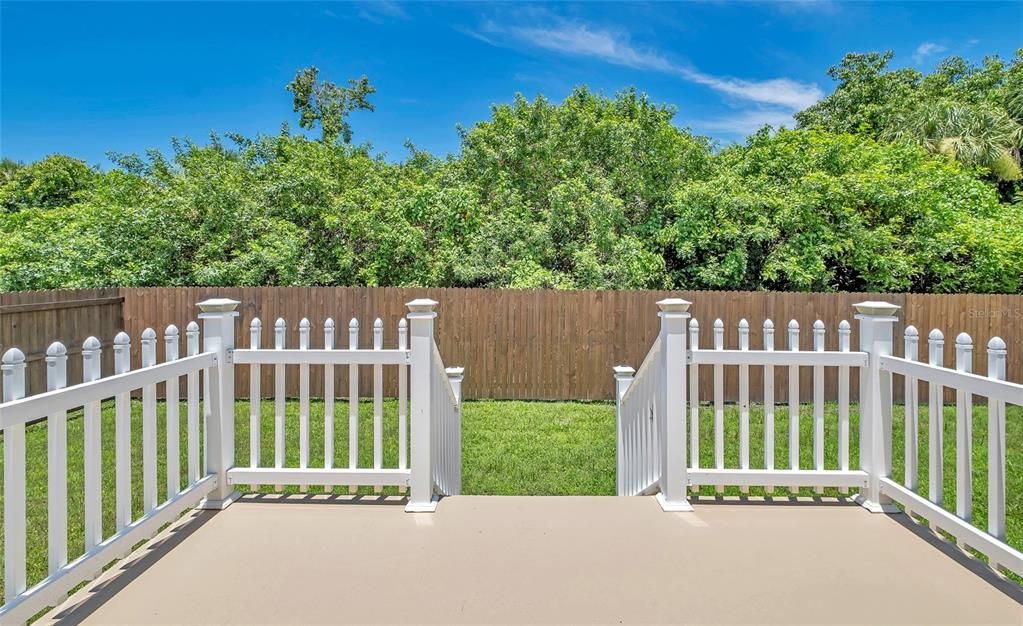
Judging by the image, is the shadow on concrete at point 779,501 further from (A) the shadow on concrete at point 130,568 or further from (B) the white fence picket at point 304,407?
(A) the shadow on concrete at point 130,568

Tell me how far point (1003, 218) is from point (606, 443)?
9083 millimetres

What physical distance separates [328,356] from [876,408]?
2.91 meters

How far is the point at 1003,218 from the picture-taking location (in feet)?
33.2

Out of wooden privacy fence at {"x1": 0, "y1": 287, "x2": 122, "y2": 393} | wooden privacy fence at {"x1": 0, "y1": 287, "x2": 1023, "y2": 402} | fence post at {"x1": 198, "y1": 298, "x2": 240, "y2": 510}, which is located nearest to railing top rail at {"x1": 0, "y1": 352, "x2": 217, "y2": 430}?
fence post at {"x1": 198, "y1": 298, "x2": 240, "y2": 510}

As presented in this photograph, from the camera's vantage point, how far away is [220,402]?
3.10m

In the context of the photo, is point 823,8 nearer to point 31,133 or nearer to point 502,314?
point 502,314

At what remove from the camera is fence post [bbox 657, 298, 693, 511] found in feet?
9.78

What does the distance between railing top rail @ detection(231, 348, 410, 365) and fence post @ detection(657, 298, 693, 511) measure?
4.48 ft

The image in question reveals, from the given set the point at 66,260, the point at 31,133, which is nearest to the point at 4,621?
the point at 66,260

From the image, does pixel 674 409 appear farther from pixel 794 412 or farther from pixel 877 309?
pixel 877 309

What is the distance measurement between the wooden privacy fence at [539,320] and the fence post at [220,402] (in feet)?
17.5

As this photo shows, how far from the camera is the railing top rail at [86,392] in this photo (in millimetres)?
1791

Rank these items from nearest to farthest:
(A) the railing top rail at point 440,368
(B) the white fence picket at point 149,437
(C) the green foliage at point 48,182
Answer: (B) the white fence picket at point 149,437
(A) the railing top rail at point 440,368
(C) the green foliage at point 48,182

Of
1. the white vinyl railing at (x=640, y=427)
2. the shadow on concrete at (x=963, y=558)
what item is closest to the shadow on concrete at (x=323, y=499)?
the white vinyl railing at (x=640, y=427)
